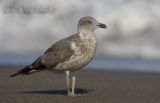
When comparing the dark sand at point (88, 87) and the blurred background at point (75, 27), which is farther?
the blurred background at point (75, 27)

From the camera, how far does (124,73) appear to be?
434 inches

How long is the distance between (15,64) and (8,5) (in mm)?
4981

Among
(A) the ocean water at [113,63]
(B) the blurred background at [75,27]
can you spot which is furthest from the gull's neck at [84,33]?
(B) the blurred background at [75,27]

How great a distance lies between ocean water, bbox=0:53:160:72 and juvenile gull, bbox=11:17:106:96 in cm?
268

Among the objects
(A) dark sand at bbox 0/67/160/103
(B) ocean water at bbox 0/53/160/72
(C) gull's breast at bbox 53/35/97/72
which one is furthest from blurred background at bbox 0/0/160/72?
(C) gull's breast at bbox 53/35/97/72

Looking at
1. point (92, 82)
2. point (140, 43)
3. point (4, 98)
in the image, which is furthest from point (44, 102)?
point (140, 43)

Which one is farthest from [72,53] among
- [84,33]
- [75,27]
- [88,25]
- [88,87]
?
[75,27]

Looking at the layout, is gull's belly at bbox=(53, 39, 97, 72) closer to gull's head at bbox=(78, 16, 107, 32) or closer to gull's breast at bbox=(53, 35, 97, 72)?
gull's breast at bbox=(53, 35, 97, 72)

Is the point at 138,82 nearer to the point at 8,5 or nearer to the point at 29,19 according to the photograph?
the point at 29,19

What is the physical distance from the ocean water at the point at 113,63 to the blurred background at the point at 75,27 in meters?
0.02

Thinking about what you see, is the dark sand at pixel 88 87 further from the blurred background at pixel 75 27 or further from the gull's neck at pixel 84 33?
the blurred background at pixel 75 27

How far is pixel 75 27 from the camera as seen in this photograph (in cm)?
1560

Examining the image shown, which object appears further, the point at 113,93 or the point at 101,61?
the point at 101,61

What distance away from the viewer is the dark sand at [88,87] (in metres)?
8.14
